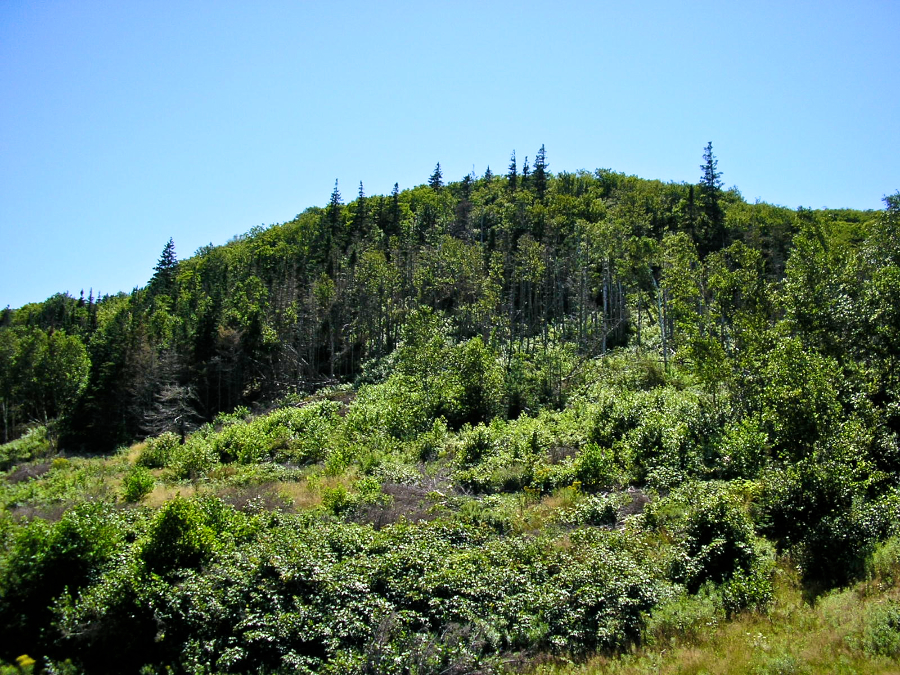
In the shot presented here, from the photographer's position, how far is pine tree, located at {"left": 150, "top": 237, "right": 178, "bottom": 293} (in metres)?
95.2

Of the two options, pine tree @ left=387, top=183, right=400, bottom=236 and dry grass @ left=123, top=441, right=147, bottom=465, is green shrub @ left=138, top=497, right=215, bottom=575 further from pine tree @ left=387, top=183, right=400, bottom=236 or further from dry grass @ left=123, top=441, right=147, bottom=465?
pine tree @ left=387, top=183, right=400, bottom=236

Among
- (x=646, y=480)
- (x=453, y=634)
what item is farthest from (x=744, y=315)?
(x=453, y=634)

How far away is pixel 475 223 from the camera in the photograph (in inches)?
3664

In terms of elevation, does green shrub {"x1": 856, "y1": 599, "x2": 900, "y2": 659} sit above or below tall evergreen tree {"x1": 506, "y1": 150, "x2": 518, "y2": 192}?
below

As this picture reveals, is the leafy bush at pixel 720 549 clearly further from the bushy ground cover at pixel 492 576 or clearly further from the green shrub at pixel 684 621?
the green shrub at pixel 684 621

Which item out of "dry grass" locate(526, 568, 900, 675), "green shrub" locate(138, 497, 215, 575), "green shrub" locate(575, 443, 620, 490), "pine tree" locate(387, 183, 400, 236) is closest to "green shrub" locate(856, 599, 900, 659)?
"dry grass" locate(526, 568, 900, 675)

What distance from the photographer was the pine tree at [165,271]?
95.2m

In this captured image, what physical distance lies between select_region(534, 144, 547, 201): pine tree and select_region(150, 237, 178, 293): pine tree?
68.2 m

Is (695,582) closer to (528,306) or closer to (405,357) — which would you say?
(405,357)

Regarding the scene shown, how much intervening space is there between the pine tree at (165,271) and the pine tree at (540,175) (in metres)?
68.2

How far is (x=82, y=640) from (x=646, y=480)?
17131 millimetres

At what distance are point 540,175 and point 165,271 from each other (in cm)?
7313

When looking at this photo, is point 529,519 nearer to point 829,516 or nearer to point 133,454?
point 829,516

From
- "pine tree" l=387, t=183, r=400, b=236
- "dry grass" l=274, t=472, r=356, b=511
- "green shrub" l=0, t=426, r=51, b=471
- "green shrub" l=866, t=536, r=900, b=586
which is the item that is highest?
"pine tree" l=387, t=183, r=400, b=236
